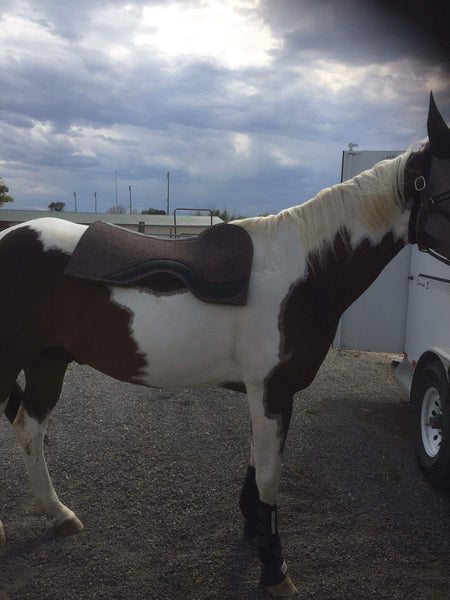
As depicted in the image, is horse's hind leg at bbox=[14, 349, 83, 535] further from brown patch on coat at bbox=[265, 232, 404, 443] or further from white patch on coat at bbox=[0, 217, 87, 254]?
brown patch on coat at bbox=[265, 232, 404, 443]

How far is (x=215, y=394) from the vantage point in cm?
511

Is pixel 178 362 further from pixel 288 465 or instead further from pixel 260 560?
pixel 288 465

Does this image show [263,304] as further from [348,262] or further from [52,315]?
[52,315]

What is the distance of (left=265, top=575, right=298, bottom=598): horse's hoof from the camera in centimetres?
221

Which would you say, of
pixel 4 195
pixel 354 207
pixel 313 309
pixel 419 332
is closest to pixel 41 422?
pixel 313 309

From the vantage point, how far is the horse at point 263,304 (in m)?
2.08

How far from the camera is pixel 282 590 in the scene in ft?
7.25

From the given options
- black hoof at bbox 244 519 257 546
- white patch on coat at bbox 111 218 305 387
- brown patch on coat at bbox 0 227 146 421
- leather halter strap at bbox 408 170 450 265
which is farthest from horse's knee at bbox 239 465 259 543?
leather halter strap at bbox 408 170 450 265

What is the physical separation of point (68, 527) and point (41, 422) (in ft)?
2.16

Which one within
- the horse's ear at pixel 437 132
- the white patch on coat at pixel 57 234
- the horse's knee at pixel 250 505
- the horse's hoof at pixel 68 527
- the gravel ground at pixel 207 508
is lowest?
the gravel ground at pixel 207 508

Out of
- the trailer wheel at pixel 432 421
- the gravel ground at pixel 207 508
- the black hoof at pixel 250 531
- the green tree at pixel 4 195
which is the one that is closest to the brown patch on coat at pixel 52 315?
the gravel ground at pixel 207 508

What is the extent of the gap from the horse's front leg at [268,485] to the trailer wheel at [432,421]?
1.57 meters

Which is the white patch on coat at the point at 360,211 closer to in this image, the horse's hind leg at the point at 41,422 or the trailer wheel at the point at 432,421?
the horse's hind leg at the point at 41,422

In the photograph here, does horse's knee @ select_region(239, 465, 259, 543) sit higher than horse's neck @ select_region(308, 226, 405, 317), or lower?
lower
